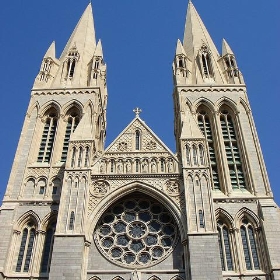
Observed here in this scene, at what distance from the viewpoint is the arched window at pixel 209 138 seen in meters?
23.7

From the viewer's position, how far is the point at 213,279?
17.9 metres

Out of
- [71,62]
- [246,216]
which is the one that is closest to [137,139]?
[246,216]

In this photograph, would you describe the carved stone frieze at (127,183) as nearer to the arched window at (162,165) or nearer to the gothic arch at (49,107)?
the arched window at (162,165)

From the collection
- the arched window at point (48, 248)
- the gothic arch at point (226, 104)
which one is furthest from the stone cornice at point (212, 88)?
the arched window at point (48, 248)

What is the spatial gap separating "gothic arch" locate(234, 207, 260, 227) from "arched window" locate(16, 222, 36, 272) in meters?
9.63

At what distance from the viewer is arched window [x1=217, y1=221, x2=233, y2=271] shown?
19972mm

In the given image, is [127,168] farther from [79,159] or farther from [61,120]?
[61,120]

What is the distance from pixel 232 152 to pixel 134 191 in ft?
20.7

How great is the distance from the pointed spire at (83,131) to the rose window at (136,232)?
4068 mm

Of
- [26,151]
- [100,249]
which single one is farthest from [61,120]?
[100,249]

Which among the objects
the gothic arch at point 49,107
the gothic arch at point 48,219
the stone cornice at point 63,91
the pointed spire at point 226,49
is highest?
the pointed spire at point 226,49

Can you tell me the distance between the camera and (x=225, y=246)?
20656 mm

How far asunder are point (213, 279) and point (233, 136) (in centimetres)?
997

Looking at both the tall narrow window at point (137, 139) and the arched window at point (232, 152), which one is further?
the tall narrow window at point (137, 139)
